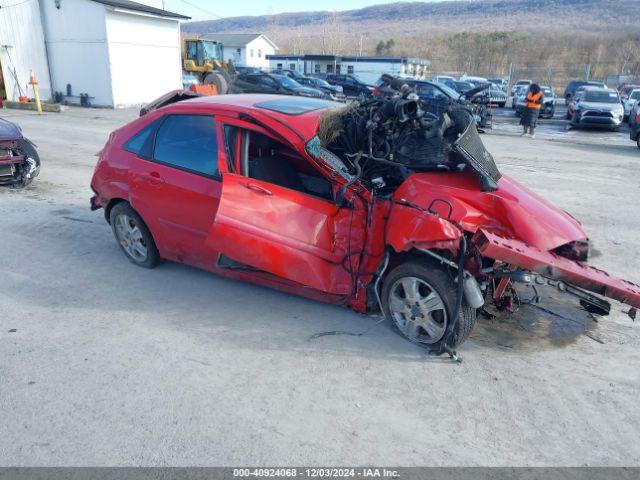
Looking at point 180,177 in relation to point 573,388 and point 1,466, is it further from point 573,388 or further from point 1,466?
point 573,388

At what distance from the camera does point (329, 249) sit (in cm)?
405

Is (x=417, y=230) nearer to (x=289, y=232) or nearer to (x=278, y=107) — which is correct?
(x=289, y=232)

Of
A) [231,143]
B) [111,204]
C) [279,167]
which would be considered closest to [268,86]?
[111,204]

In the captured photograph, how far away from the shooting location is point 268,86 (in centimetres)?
2348

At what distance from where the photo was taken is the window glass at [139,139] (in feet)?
16.5

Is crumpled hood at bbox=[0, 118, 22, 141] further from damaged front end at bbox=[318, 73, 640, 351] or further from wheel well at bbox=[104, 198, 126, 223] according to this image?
damaged front end at bbox=[318, 73, 640, 351]

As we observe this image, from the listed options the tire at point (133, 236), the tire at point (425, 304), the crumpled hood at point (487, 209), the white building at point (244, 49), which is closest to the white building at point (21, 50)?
the tire at point (133, 236)

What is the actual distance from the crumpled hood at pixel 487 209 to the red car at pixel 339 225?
1 centimetres

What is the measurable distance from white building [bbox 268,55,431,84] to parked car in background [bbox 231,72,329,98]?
2405 cm

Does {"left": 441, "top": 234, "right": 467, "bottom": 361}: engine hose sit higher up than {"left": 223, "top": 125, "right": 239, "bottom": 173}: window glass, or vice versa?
{"left": 223, "top": 125, "right": 239, "bottom": 173}: window glass

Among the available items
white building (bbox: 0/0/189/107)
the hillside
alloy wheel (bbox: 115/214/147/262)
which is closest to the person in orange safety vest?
alloy wheel (bbox: 115/214/147/262)

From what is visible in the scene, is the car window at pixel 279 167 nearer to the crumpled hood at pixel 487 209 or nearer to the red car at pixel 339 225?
the red car at pixel 339 225

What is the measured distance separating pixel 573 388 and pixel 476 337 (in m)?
0.82

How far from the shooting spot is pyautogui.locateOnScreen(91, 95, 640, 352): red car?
3.61 m
